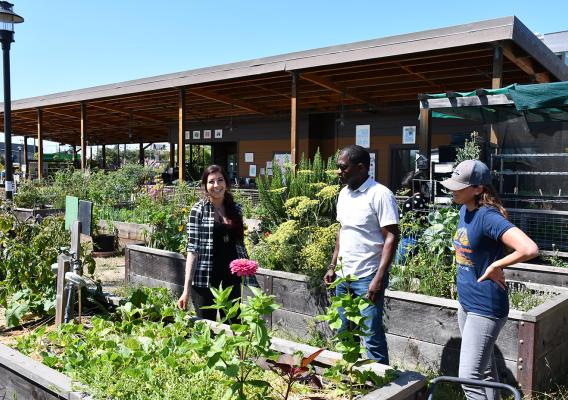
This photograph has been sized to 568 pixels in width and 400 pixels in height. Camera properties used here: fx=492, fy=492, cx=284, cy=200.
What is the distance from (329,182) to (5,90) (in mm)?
7267

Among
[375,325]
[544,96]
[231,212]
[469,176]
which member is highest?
[544,96]

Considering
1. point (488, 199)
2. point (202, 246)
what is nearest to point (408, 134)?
point (202, 246)

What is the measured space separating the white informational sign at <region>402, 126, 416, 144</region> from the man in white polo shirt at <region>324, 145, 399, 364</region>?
493 inches

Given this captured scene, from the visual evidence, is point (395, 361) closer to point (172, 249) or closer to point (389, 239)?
point (389, 239)

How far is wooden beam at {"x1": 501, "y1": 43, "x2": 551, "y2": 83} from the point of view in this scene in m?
8.10

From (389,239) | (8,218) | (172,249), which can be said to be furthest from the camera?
(172,249)

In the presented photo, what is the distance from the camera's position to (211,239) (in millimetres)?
3459

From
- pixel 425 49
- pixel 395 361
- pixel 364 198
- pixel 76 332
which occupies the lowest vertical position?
pixel 395 361

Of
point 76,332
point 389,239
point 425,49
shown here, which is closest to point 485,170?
point 389,239

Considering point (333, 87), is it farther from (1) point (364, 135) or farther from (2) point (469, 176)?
(2) point (469, 176)

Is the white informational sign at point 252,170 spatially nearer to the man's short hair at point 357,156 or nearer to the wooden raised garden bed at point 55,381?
the man's short hair at point 357,156

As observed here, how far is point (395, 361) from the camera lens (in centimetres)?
371

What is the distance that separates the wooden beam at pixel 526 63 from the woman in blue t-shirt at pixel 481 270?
20.3ft

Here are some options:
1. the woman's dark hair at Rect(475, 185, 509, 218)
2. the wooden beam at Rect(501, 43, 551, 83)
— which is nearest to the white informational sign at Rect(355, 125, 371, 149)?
the wooden beam at Rect(501, 43, 551, 83)
